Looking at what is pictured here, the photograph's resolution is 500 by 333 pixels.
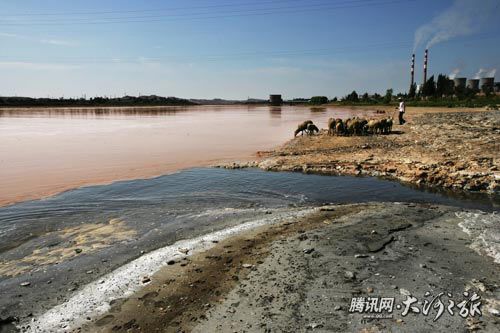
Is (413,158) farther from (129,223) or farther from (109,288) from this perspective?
(109,288)

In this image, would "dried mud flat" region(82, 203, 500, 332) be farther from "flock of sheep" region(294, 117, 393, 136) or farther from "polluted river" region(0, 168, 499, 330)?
"flock of sheep" region(294, 117, 393, 136)

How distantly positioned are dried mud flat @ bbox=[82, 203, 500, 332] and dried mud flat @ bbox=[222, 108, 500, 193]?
435cm

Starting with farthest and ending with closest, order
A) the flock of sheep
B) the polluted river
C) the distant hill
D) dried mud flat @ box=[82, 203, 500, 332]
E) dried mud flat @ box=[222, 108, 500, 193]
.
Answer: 1. the distant hill
2. the flock of sheep
3. dried mud flat @ box=[222, 108, 500, 193]
4. the polluted river
5. dried mud flat @ box=[82, 203, 500, 332]

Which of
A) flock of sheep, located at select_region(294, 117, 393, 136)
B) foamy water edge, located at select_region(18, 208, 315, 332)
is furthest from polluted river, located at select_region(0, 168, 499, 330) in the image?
flock of sheep, located at select_region(294, 117, 393, 136)

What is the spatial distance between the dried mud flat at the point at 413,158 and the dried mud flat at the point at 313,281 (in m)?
4.35

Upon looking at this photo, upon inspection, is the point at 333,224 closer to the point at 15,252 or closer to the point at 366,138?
the point at 15,252

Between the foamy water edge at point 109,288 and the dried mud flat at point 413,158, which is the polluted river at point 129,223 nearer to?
the foamy water edge at point 109,288

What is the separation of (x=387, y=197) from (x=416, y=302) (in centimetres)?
606

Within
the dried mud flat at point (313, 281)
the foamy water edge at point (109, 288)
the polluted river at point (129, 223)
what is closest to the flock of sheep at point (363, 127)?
the polluted river at point (129, 223)

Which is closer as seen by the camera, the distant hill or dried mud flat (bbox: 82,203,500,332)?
dried mud flat (bbox: 82,203,500,332)

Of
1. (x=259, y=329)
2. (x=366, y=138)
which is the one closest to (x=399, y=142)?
(x=366, y=138)

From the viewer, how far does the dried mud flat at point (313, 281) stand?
4.43 metres

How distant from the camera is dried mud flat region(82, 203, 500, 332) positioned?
443 centimetres

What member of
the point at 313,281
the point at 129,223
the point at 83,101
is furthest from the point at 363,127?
the point at 83,101
